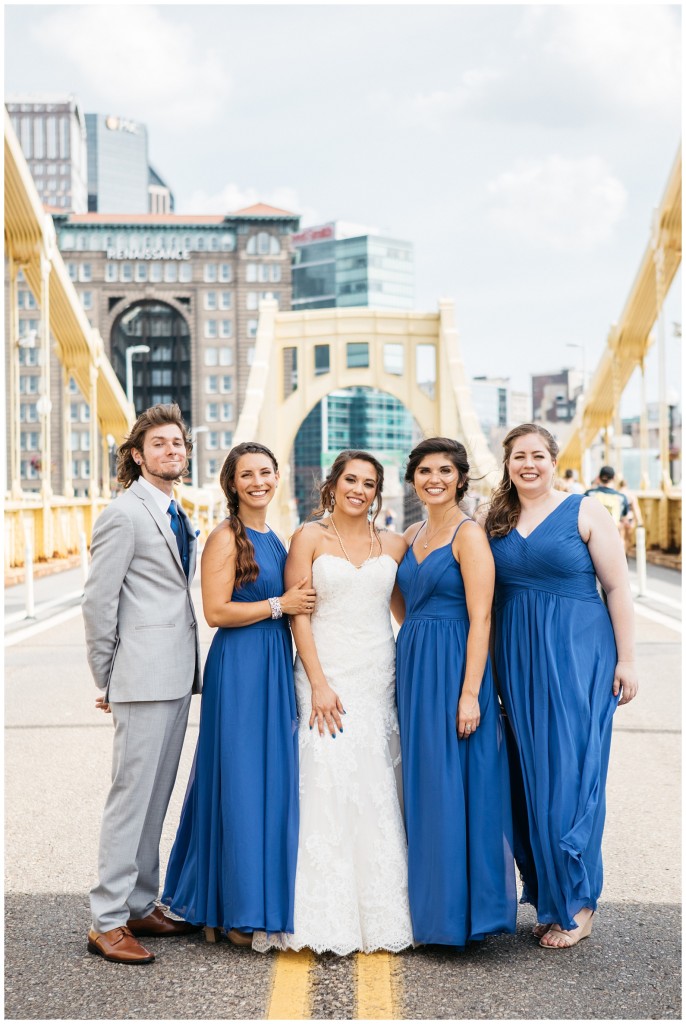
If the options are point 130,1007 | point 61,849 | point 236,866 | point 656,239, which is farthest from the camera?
point 656,239

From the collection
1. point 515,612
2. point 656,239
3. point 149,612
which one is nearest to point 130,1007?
point 149,612

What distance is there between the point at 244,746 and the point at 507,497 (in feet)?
4.19

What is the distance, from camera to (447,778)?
3.52 meters

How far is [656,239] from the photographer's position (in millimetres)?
24297

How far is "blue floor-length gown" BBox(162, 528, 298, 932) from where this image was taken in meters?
3.47

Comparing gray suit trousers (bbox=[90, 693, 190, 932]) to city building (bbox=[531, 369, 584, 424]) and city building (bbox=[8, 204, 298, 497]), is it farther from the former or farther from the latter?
city building (bbox=[531, 369, 584, 424])

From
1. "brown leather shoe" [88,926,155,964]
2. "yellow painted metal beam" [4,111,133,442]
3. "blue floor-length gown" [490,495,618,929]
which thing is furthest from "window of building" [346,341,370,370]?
"brown leather shoe" [88,926,155,964]

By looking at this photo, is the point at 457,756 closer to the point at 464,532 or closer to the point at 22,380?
the point at 464,532

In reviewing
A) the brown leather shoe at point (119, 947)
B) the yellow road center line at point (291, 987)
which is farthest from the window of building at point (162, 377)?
the yellow road center line at point (291, 987)

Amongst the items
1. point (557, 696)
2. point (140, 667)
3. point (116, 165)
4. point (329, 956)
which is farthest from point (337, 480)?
point (116, 165)

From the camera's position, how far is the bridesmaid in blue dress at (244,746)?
348 centimetres

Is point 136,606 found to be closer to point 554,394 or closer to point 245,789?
point 245,789

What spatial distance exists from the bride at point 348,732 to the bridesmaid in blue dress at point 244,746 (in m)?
0.07

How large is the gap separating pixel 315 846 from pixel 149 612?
93 cm
